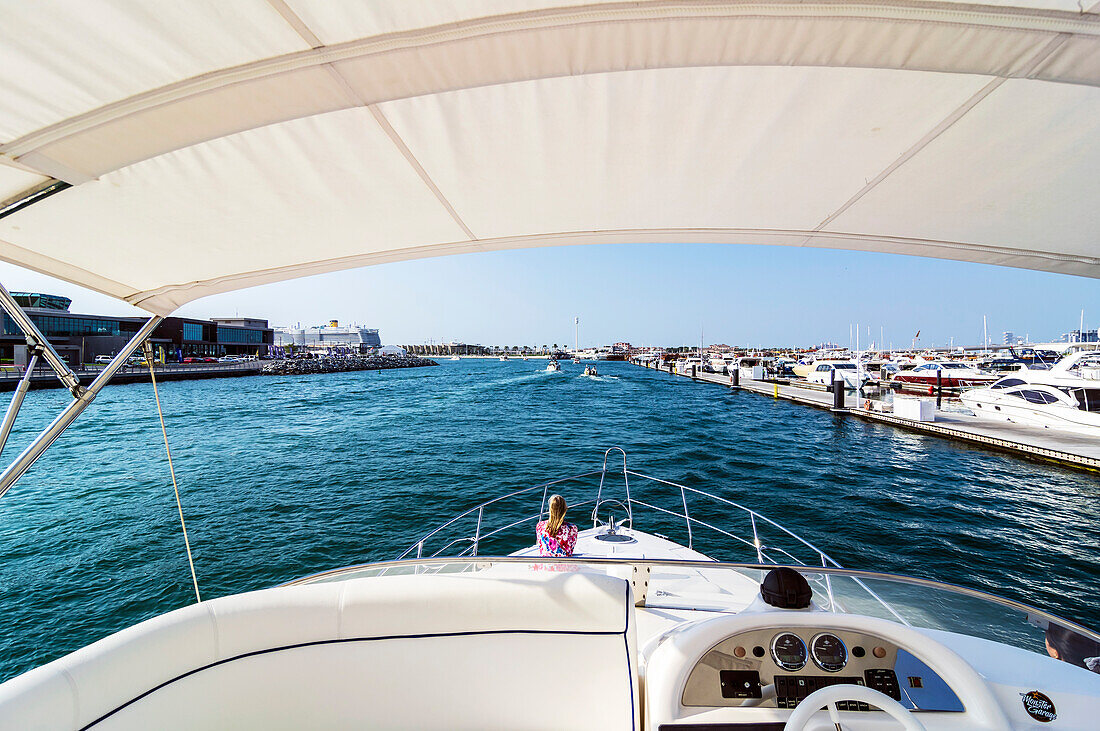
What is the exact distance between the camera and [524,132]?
1.66 meters

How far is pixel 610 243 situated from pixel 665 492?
351 inches

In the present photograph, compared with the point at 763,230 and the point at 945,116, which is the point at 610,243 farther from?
the point at 945,116

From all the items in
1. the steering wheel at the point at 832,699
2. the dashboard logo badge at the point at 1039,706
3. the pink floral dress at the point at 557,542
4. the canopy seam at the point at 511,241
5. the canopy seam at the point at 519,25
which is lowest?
the pink floral dress at the point at 557,542

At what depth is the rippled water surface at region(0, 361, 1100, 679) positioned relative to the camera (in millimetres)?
6375

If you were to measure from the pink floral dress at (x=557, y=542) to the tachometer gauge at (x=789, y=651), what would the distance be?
6.23ft

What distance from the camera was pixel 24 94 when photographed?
3.62ft

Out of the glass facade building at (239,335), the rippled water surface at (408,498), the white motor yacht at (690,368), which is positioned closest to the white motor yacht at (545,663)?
the rippled water surface at (408,498)

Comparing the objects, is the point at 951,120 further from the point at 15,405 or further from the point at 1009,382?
the point at 1009,382

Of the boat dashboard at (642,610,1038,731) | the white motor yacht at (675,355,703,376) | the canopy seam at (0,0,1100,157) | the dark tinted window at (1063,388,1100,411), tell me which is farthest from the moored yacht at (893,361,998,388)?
the canopy seam at (0,0,1100,157)

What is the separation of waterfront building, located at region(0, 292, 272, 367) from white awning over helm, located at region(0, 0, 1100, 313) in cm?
4066

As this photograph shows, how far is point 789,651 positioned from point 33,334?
3355 mm

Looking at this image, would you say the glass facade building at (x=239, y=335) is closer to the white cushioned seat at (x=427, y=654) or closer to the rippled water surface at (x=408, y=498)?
the rippled water surface at (x=408, y=498)

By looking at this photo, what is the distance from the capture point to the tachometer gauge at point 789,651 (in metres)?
1.45

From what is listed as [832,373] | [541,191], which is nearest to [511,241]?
[541,191]
